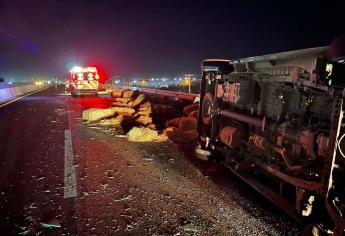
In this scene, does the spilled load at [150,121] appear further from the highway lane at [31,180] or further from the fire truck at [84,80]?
the fire truck at [84,80]

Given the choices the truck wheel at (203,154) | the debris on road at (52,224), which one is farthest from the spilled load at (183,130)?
the debris on road at (52,224)

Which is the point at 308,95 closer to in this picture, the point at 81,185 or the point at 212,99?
the point at 212,99

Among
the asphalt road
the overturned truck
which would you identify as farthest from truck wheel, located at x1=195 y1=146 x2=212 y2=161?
the asphalt road

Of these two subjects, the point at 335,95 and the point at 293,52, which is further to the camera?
the point at 293,52

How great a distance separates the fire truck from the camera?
21.8 m

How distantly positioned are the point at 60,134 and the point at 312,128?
6.80 meters

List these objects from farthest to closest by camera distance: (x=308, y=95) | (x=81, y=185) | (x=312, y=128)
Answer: (x=81, y=185)
(x=308, y=95)
(x=312, y=128)

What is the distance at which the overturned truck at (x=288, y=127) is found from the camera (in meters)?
2.54

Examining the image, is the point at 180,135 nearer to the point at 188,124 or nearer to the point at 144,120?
the point at 188,124

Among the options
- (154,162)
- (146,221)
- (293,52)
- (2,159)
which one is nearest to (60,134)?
(2,159)

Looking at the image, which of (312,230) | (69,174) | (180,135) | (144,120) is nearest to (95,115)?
(144,120)

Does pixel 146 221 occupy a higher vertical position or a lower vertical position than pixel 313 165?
lower

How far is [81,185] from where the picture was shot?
4223 mm

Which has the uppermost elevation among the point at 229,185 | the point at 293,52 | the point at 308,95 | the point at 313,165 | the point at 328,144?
the point at 293,52
